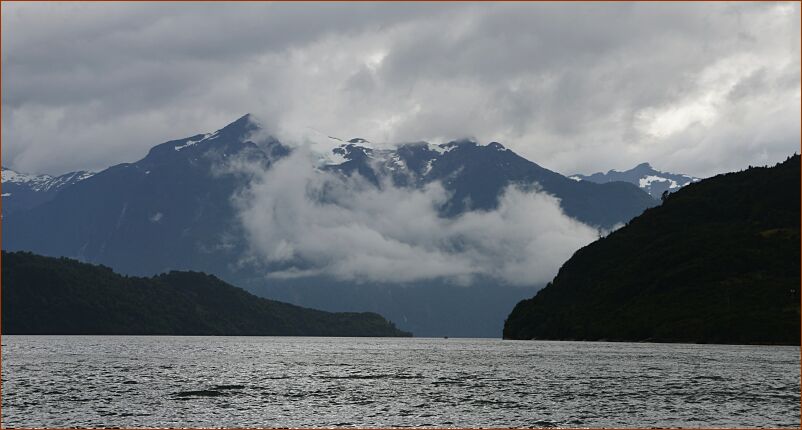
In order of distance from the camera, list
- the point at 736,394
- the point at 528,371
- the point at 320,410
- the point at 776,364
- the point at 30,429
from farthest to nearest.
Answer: the point at 776,364 < the point at 528,371 < the point at 736,394 < the point at 320,410 < the point at 30,429

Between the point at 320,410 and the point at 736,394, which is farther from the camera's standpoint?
the point at 736,394

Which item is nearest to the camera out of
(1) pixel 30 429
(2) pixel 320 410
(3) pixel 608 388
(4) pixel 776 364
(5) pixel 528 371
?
(1) pixel 30 429

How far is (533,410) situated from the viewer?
10919cm

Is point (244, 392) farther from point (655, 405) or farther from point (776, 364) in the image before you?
point (776, 364)

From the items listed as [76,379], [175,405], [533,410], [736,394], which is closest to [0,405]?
[175,405]

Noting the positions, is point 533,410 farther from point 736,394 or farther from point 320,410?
point 736,394

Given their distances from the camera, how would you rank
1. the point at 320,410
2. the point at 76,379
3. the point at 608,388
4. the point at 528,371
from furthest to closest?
1. the point at 528,371
2. the point at 76,379
3. the point at 608,388
4. the point at 320,410

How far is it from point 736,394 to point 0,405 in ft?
322

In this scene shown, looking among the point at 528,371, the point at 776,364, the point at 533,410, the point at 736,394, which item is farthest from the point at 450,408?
the point at 776,364

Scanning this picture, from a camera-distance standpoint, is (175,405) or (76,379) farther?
(76,379)

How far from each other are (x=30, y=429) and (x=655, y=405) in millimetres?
73357

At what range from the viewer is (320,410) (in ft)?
355

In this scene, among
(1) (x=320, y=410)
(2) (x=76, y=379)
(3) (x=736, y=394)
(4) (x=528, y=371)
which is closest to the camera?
(1) (x=320, y=410)

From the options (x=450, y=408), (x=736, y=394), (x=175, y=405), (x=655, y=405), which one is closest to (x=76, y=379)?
(x=175, y=405)
